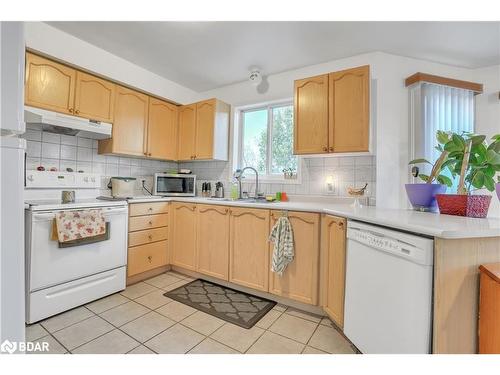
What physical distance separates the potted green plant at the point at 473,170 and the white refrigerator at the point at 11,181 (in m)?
2.14

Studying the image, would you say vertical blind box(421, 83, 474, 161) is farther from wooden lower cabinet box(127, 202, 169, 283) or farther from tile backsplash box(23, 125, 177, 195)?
tile backsplash box(23, 125, 177, 195)

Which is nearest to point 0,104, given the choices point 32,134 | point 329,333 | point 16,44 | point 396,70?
point 16,44

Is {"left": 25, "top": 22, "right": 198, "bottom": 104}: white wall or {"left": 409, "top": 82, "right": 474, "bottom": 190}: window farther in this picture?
{"left": 409, "top": 82, "right": 474, "bottom": 190}: window

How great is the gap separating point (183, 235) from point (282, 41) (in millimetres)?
2215

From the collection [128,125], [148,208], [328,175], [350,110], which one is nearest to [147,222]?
[148,208]

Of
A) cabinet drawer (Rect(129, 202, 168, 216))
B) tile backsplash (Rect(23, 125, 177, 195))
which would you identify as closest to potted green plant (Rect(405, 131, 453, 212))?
cabinet drawer (Rect(129, 202, 168, 216))

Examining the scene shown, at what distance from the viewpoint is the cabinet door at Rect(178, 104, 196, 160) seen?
2986 mm

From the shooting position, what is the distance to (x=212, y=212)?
7.59ft

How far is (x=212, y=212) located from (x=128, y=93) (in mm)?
1665

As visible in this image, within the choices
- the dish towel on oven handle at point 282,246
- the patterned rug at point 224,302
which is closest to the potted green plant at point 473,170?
the dish towel on oven handle at point 282,246

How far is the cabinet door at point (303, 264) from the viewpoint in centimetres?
177

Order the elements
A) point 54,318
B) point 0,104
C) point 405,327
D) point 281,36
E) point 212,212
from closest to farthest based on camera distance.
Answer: point 0,104, point 405,327, point 54,318, point 281,36, point 212,212

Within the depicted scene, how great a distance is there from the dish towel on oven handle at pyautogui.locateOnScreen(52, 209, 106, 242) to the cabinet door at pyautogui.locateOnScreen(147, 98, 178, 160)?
1.09 meters
